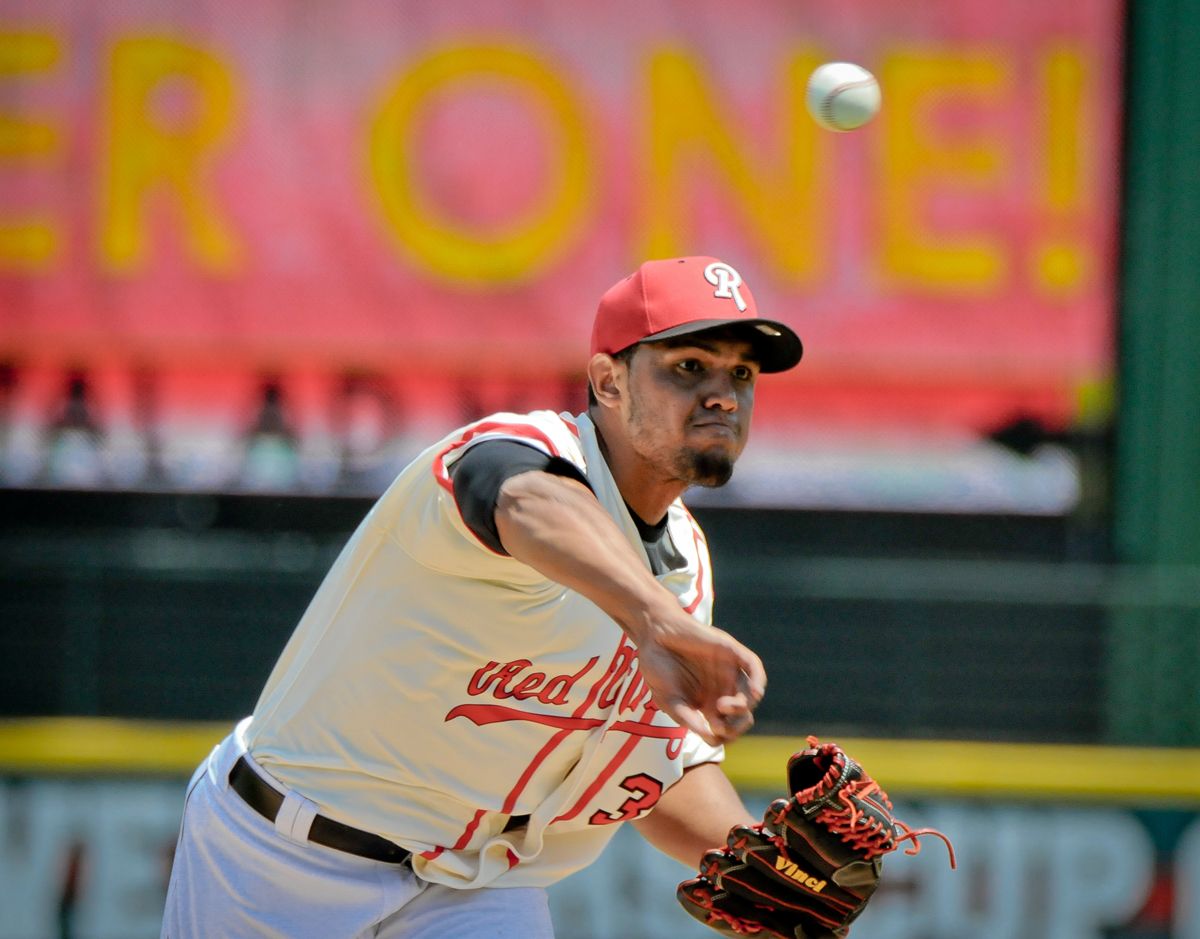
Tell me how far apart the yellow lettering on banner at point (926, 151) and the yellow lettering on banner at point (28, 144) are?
3.72 metres

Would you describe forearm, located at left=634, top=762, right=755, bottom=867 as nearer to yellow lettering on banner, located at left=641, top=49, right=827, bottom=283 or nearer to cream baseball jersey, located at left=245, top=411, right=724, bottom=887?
cream baseball jersey, located at left=245, top=411, right=724, bottom=887

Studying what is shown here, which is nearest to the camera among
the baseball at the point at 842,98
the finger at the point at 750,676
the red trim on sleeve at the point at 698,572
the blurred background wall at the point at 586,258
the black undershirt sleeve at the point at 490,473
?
the finger at the point at 750,676

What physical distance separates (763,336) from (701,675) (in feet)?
2.72

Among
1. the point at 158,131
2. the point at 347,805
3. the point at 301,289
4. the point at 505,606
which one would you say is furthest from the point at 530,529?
the point at 158,131

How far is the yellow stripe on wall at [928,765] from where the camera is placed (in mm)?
5570

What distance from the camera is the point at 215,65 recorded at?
7.37 m

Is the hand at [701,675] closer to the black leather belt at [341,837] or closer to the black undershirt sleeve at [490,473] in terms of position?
the black undershirt sleeve at [490,473]

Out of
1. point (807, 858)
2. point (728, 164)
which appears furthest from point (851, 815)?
point (728, 164)

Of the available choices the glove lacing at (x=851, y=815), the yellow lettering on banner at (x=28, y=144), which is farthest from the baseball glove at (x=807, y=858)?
the yellow lettering on banner at (x=28, y=144)

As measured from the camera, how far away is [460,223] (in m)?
7.32

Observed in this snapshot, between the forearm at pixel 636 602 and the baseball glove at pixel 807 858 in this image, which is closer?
the forearm at pixel 636 602

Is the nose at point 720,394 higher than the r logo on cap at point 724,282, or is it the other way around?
the r logo on cap at point 724,282

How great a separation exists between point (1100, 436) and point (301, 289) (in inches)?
140

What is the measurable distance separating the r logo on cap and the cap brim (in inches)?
1.7
